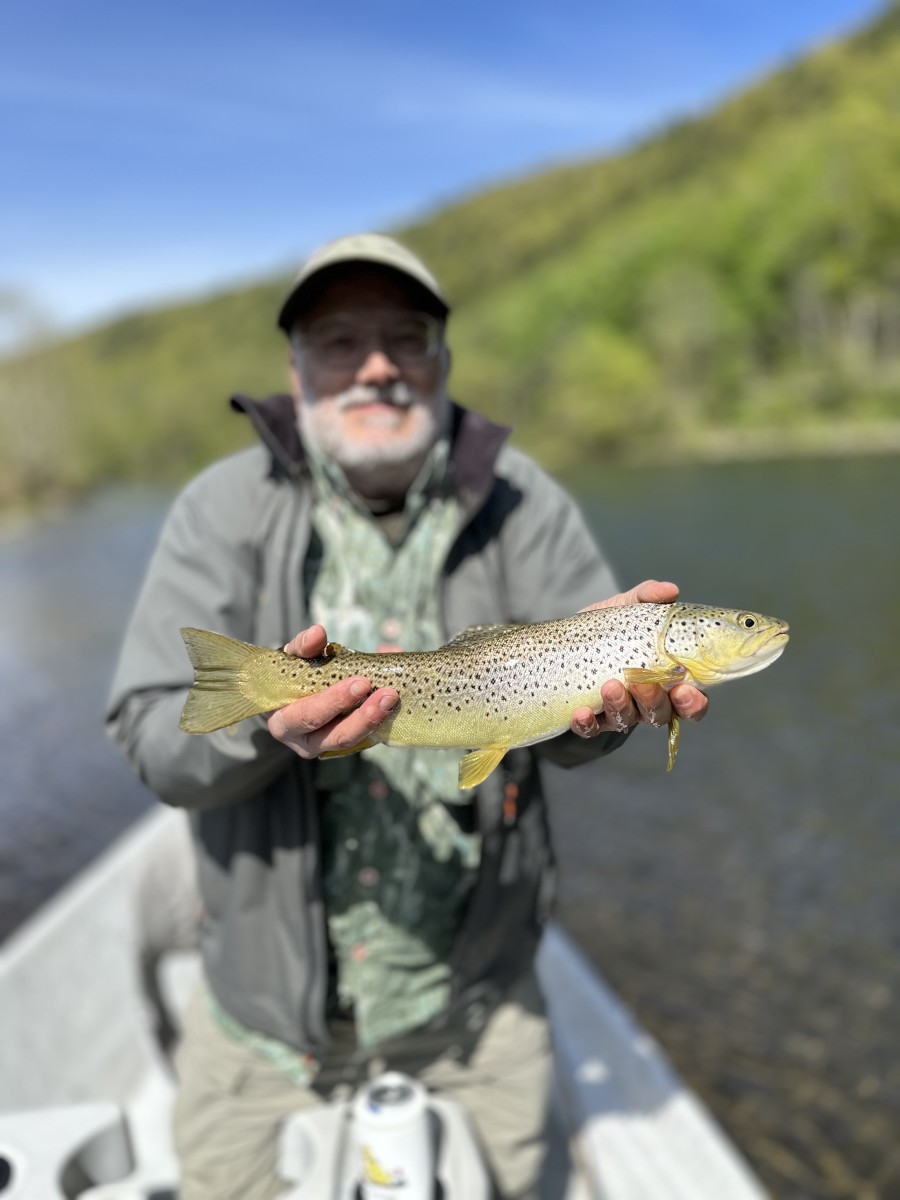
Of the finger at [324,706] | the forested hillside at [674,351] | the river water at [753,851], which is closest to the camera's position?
the finger at [324,706]

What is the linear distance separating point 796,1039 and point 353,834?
6793 millimetres

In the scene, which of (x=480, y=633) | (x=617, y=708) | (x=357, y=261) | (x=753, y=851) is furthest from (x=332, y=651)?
(x=753, y=851)

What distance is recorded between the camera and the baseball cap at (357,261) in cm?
330

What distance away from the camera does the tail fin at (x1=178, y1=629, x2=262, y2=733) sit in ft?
8.85

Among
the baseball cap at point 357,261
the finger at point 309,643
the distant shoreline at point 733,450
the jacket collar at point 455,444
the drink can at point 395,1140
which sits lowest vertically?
the distant shoreline at point 733,450

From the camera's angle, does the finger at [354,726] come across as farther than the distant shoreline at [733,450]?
No

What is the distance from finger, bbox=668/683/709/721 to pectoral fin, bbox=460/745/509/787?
528mm

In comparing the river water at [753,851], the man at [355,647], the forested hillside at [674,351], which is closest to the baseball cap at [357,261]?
the man at [355,647]

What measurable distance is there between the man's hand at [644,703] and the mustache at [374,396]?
1182 mm

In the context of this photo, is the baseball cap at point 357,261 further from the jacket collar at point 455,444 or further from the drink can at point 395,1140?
the drink can at point 395,1140

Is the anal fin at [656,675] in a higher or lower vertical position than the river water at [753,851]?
higher

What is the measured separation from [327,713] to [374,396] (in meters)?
1.34

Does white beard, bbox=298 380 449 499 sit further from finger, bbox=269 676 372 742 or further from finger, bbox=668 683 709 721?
finger, bbox=668 683 709 721

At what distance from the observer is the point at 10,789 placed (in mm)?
15641
